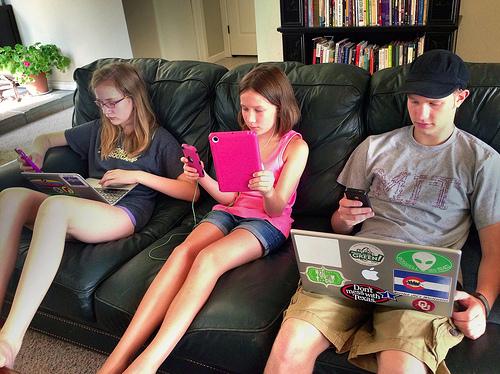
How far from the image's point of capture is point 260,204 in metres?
1.63

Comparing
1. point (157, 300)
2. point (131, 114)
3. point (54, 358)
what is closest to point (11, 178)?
point (131, 114)

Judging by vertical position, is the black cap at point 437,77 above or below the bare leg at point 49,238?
above

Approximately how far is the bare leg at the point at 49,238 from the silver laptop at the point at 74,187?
0.06 m

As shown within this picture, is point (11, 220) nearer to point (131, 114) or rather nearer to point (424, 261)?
point (131, 114)

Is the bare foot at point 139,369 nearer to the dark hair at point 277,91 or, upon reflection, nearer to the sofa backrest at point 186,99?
the dark hair at point 277,91

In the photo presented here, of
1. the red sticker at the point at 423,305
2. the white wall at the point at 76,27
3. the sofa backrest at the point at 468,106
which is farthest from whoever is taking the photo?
the white wall at the point at 76,27

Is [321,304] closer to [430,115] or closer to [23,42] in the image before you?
[430,115]

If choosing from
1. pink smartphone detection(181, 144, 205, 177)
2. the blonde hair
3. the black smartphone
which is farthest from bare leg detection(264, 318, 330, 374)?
the blonde hair

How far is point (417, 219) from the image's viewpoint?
4.47ft

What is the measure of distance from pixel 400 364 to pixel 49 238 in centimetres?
110

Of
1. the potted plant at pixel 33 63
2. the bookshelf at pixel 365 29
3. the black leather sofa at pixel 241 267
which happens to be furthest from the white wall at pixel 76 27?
the black leather sofa at pixel 241 267

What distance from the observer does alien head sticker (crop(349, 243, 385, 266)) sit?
104 cm

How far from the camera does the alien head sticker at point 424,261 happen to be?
978mm

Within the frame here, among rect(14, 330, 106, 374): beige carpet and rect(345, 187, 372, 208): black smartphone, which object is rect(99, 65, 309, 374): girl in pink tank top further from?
rect(14, 330, 106, 374): beige carpet
